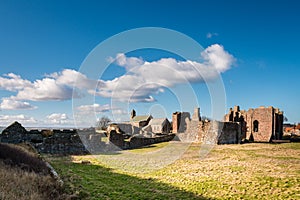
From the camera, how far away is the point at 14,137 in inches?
918

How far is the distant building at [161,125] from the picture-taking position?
6912 centimetres

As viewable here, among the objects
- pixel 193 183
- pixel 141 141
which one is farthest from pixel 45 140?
pixel 193 183

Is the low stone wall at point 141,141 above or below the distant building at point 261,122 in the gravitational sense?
below

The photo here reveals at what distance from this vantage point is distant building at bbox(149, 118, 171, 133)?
69125mm

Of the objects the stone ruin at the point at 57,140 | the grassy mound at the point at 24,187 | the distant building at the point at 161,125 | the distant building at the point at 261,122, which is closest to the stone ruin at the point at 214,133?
the distant building at the point at 261,122

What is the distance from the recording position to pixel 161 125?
69.8 metres

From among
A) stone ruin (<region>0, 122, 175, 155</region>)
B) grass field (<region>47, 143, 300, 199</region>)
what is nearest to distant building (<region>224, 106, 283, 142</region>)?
stone ruin (<region>0, 122, 175, 155</region>)

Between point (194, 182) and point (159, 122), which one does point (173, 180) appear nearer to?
point (194, 182)

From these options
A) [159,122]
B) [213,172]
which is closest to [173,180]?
[213,172]

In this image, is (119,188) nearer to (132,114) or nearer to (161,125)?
(161,125)

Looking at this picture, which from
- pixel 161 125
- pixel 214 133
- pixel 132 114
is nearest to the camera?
pixel 214 133

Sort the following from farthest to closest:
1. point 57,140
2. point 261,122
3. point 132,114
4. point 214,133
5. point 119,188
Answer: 1. point 132,114
2. point 261,122
3. point 214,133
4. point 57,140
5. point 119,188

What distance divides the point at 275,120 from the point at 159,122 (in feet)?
125

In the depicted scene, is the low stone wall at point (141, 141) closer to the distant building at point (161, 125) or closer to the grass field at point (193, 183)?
the grass field at point (193, 183)
